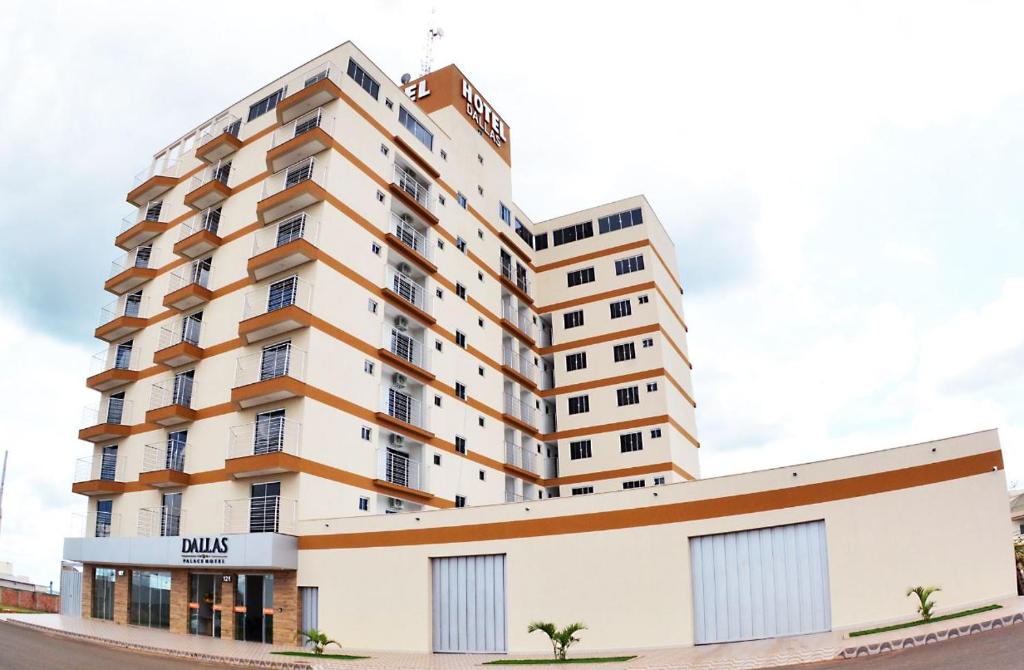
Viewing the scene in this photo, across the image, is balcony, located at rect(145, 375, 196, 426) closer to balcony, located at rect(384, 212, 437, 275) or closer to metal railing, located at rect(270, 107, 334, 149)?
balcony, located at rect(384, 212, 437, 275)

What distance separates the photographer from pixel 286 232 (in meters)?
36.6

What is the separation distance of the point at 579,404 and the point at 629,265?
1026cm

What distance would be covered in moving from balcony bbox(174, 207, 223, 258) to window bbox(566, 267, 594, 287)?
24435 millimetres

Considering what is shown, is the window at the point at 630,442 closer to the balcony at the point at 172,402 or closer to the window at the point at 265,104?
the balcony at the point at 172,402

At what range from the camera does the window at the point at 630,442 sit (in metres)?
49.1

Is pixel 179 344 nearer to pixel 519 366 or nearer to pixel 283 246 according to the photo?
pixel 283 246

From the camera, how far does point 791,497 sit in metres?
23.4

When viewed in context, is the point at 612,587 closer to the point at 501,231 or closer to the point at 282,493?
the point at 282,493

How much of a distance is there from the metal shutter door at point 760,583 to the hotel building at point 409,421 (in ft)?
0.31

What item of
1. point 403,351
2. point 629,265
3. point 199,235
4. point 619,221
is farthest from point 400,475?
point 619,221

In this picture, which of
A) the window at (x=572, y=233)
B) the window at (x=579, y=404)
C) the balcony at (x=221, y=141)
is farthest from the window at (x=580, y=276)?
the balcony at (x=221, y=141)

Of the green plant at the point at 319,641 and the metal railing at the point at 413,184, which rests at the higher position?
the metal railing at the point at 413,184

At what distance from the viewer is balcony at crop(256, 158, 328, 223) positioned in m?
35.3

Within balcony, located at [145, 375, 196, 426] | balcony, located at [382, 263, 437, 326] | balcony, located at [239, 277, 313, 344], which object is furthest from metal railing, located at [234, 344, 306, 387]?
balcony, located at [382, 263, 437, 326]
